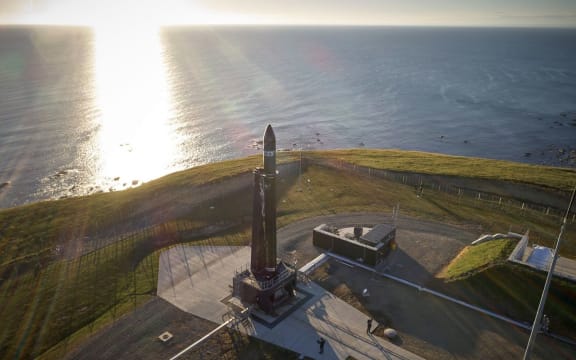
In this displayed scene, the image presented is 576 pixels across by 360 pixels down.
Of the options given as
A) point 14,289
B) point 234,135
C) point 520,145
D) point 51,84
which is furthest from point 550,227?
point 51,84

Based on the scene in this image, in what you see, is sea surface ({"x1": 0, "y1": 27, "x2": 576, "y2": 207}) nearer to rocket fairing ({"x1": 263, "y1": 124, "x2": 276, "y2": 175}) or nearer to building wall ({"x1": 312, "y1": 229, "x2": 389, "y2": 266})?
building wall ({"x1": 312, "y1": 229, "x2": 389, "y2": 266})

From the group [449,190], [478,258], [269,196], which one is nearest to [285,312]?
[269,196]

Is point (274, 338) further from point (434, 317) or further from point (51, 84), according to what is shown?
point (51, 84)

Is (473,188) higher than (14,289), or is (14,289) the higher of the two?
(473,188)

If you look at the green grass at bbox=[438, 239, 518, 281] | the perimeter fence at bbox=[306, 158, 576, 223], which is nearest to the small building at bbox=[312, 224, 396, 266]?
the green grass at bbox=[438, 239, 518, 281]

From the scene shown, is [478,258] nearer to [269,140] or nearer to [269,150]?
[269,150]

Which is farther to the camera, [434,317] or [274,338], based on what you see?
[434,317]

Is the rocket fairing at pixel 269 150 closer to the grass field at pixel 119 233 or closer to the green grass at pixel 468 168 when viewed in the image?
the grass field at pixel 119 233
